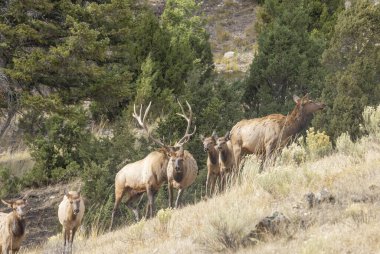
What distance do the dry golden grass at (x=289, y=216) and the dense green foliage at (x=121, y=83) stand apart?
11.3 feet

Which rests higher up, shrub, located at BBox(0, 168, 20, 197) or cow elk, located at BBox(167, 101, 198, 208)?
cow elk, located at BBox(167, 101, 198, 208)

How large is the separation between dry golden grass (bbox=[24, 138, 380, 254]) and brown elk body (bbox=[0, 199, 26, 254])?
0.76m

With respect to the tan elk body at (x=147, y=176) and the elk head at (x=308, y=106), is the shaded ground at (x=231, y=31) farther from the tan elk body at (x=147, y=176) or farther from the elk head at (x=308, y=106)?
the tan elk body at (x=147, y=176)

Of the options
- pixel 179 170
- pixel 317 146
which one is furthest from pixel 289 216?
pixel 179 170

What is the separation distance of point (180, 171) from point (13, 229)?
321cm

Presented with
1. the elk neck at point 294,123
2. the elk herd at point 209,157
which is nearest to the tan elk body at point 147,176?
the elk herd at point 209,157

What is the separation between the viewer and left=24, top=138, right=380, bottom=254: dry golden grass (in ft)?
24.9

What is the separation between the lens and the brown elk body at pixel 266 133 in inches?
571

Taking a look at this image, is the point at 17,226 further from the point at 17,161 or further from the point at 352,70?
the point at 17,161

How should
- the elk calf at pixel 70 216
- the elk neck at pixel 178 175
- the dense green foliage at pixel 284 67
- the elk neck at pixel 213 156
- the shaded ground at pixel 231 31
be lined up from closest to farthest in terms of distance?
the elk calf at pixel 70 216 < the elk neck at pixel 178 175 < the elk neck at pixel 213 156 < the dense green foliage at pixel 284 67 < the shaded ground at pixel 231 31

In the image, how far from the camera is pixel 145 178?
14.0 meters

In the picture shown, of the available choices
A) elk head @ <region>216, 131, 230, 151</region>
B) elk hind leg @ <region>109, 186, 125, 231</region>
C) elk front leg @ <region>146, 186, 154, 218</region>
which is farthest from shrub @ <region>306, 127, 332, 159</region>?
elk hind leg @ <region>109, 186, 125, 231</region>

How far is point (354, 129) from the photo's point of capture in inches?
584

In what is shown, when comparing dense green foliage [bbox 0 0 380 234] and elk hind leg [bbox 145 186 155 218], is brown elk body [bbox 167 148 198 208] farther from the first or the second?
dense green foliage [bbox 0 0 380 234]
